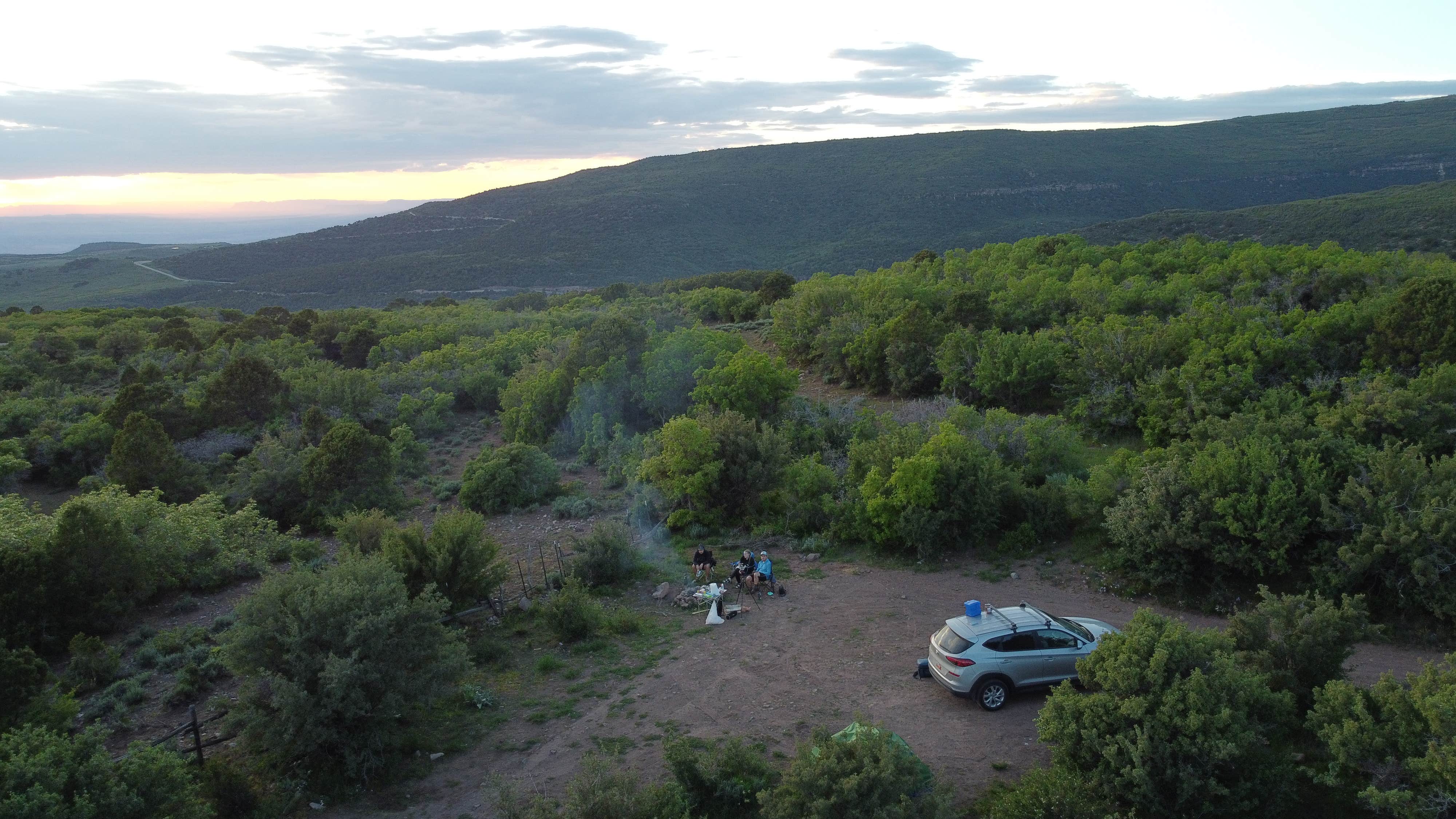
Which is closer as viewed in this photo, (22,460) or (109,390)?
(22,460)

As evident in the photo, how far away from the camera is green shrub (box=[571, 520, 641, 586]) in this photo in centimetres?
1461

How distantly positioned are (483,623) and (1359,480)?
43.4 feet

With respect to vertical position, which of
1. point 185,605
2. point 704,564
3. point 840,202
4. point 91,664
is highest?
point 840,202

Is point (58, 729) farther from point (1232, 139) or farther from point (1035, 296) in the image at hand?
point (1232, 139)

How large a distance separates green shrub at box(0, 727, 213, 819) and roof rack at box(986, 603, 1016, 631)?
825cm

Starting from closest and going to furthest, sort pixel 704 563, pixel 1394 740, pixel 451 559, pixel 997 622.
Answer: pixel 1394 740
pixel 997 622
pixel 451 559
pixel 704 563

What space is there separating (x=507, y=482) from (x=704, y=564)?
7168 mm

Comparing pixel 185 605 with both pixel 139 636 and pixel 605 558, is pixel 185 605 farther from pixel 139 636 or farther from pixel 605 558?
pixel 605 558

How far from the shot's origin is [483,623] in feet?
42.7

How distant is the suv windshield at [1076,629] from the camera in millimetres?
10141

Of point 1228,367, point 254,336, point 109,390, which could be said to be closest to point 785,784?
point 1228,367

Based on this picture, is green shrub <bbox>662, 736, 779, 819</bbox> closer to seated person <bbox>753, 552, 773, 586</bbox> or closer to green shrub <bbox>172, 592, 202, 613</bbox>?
seated person <bbox>753, 552, 773, 586</bbox>

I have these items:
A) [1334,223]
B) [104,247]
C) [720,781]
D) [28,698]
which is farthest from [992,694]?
[104,247]

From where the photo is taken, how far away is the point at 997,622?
399 inches
